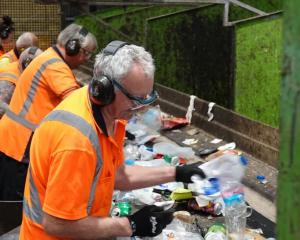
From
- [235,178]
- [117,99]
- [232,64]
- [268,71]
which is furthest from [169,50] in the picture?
[117,99]

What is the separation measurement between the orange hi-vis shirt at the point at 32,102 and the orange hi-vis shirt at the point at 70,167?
62.6 inches

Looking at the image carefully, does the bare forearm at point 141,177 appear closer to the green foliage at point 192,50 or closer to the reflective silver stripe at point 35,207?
the reflective silver stripe at point 35,207

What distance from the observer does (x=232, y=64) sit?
22.9 ft

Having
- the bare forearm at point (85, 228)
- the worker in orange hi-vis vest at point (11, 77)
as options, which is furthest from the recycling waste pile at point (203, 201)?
the worker in orange hi-vis vest at point (11, 77)

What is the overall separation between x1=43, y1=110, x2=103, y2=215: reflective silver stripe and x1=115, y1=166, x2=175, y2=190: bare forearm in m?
0.57

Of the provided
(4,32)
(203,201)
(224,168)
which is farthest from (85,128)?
(4,32)

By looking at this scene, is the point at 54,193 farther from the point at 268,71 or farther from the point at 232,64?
the point at 232,64

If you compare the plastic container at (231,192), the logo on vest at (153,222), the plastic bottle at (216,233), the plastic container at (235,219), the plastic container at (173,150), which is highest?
the logo on vest at (153,222)

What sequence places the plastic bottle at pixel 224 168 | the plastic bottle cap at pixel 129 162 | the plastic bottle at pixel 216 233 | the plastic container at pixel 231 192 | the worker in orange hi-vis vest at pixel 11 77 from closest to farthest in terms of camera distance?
the plastic bottle at pixel 224 168 → the plastic container at pixel 231 192 → the plastic bottle at pixel 216 233 → the plastic bottle cap at pixel 129 162 → the worker in orange hi-vis vest at pixel 11 77

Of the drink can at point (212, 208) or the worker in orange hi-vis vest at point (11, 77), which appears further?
the worker in orange hi-vis vest at point (11, 77)

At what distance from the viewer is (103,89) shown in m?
2.00

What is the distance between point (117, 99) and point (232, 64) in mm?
5055

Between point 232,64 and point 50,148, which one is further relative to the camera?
point 232,64

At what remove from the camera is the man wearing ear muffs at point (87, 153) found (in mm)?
1970
